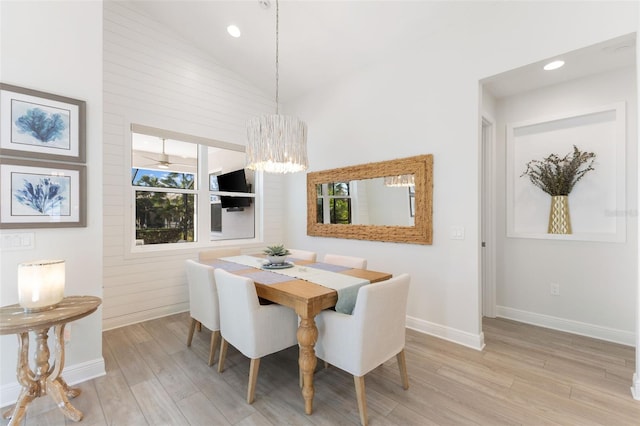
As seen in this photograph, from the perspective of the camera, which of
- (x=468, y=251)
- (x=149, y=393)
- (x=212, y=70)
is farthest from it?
(x=212, y=70)

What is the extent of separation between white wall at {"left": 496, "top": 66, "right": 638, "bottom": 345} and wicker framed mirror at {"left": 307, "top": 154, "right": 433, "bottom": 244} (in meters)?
1.20

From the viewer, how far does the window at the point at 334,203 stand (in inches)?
155

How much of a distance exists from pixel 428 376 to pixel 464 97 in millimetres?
2572

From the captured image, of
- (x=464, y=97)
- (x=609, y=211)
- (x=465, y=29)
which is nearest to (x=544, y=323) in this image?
(x=609, y=211)

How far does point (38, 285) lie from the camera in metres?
1.72

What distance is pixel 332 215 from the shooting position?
13.5 ft

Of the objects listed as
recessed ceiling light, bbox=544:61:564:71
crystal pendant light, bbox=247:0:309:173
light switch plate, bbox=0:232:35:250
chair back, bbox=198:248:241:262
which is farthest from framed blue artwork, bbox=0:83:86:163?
recessed ceiling light, bbox=544:61:564:71

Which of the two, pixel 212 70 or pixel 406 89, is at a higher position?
pixel 212 70

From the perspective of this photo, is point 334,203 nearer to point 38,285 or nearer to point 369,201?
point 369,201

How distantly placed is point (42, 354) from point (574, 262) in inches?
183

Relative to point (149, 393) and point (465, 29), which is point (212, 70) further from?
point (149, 393)

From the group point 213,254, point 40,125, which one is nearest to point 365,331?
point 213,254

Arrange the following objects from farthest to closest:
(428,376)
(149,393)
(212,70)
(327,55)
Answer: (212,70) → (327,55) → (428,376) → (149,393)

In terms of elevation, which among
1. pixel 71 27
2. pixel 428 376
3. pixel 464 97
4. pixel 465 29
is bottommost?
pixel 428 376
